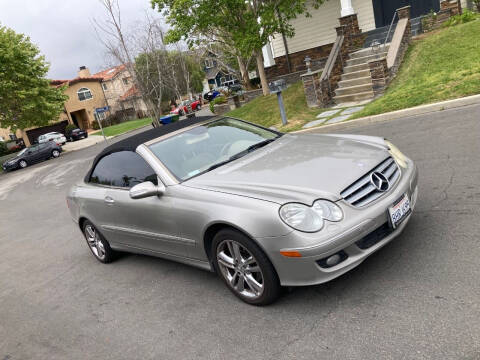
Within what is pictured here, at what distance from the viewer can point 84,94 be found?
60.7 m

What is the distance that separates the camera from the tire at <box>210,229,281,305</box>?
11.9ft

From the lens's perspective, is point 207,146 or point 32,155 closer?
point 207,146

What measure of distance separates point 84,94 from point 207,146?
6034cm

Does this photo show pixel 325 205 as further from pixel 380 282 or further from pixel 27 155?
pixel 27 155

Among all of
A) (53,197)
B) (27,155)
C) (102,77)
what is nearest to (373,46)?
(53,197)

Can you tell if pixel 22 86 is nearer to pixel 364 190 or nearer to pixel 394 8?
pixel 394 8

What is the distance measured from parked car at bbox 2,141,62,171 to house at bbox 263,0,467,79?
60.3 ft

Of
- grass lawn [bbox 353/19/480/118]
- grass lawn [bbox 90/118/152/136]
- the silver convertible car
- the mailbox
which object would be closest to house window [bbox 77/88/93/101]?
grass lawn [bbox 90/118/152/136]

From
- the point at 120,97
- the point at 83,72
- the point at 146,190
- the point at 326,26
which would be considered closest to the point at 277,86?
the point at 326,26

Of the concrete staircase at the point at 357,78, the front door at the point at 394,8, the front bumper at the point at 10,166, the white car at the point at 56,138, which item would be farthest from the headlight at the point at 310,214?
the white car at the point at 56,138

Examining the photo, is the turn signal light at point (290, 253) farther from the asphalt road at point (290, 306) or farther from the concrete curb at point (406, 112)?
the concrete curb at point (406, 112)

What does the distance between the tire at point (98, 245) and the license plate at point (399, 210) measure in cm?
367

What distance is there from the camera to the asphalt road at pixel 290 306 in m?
3.12

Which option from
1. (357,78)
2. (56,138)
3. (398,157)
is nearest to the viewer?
(398,157)
